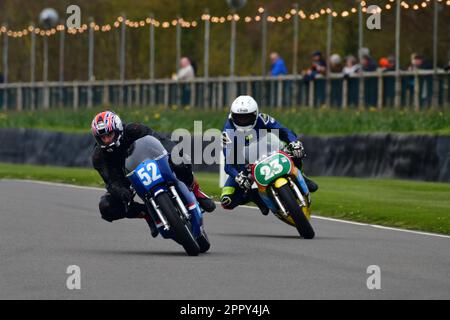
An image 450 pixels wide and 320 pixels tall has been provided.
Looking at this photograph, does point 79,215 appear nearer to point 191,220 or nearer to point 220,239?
point 220,239

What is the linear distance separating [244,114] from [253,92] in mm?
18483

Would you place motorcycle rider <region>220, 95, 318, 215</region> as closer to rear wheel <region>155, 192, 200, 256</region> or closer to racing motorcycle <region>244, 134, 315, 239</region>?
racing motorcycle <region>244, 134, 315, 239</region>

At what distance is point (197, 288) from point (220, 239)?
4.64 metres

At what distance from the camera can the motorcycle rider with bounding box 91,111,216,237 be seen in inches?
581

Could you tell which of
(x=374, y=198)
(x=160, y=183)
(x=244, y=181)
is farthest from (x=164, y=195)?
(x=374, y=198)

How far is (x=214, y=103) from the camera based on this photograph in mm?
36594

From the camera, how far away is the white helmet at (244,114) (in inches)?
674

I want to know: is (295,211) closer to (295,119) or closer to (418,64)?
(418,64)

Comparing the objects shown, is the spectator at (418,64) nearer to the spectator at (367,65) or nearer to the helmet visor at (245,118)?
the spectator at (367,65)

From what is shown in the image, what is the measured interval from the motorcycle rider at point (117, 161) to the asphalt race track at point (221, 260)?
0.38 m

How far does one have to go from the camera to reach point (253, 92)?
3559cm

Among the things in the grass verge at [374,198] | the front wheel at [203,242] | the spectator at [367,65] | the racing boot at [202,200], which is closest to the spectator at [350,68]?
the spectator at [367,65]

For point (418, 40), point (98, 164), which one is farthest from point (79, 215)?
point (418, 40)

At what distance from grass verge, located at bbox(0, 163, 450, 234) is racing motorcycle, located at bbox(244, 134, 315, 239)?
1.90 meters
